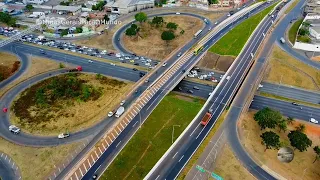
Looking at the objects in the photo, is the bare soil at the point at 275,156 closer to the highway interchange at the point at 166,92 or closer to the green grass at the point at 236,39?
the highway interchange at the point at 166,92

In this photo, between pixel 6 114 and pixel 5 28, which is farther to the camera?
pixel 5 28

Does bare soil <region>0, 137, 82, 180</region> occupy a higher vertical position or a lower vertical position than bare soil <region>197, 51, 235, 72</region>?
lower

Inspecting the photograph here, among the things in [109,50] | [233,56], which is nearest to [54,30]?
[109,50]

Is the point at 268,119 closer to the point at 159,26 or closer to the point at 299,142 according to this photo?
the point at 299,142

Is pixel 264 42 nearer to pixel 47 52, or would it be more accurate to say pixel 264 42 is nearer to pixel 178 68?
pixel 178 68

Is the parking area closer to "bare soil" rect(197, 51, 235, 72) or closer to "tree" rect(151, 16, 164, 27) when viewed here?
"bare soil" rect(197, 51, 235, 72)

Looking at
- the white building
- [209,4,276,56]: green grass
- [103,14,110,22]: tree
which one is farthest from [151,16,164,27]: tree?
the white building
